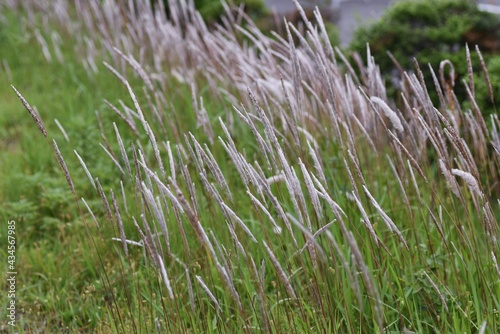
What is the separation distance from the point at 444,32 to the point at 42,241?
2.53 m

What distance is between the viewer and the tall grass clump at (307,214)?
5.34 feet

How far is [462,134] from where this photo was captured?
11.4ft

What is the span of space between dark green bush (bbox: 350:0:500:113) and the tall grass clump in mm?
751

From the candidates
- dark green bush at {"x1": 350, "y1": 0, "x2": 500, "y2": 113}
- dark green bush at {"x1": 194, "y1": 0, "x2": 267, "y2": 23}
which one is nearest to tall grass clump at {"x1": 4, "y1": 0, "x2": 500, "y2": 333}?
dark green bush at {"x1": 350, "y1": 0, "x2": 500, "y2": 113}

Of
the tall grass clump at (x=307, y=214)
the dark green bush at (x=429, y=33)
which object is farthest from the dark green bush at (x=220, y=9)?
the dark green bush at (x=429, y=33)

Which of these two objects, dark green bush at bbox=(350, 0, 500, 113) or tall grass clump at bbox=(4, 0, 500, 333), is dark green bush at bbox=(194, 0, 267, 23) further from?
dark green bush at bbox=(350, 0, 500, 113)

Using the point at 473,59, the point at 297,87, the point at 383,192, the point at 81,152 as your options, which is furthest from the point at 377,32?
the point at 297,87

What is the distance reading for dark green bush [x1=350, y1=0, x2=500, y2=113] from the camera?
3898 mm

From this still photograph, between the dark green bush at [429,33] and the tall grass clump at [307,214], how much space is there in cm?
75

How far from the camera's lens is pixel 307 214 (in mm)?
1614

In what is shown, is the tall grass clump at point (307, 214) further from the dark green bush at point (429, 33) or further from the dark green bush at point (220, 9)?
the dark green bush at point (220, 9)

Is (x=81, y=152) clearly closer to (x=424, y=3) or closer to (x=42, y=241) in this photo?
(x=42, y=241)

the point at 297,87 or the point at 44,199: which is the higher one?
the point at 297,87

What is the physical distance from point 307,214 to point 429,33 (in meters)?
2.63
